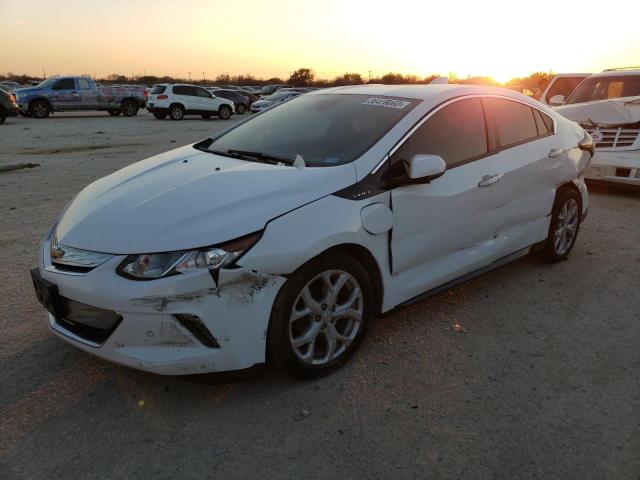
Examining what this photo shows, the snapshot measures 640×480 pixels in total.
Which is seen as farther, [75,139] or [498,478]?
[75,139]

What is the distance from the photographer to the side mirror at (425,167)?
3105mm

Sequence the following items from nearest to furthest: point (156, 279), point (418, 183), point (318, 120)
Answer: point (156, 279) → point (418, 183) → point (318, 120)

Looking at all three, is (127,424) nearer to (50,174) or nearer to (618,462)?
(618,462)

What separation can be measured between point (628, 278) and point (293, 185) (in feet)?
10.9

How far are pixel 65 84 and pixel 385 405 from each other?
24474 mm

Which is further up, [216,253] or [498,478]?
[216,253]

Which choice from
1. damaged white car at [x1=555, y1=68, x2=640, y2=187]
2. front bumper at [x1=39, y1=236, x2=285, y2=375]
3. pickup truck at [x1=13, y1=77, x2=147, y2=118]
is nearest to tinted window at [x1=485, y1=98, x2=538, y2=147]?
front bumper at [x1=39, y1=236, x2=285, y2=375]

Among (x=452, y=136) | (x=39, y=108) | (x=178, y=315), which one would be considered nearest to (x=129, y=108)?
(x=39, y=108)

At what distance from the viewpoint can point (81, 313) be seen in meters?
2.64

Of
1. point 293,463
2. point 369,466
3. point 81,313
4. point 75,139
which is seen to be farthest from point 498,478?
point 75,139

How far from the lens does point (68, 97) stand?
76.3 ft

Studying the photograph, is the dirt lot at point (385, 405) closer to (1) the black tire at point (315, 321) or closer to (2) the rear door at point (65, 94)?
(1) the black tire at point (315, 321)

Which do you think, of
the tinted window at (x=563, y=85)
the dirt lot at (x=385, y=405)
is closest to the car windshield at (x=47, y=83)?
the tinted window at (x=563, y=85)

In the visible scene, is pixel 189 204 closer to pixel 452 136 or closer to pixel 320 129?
pixel 320 129
